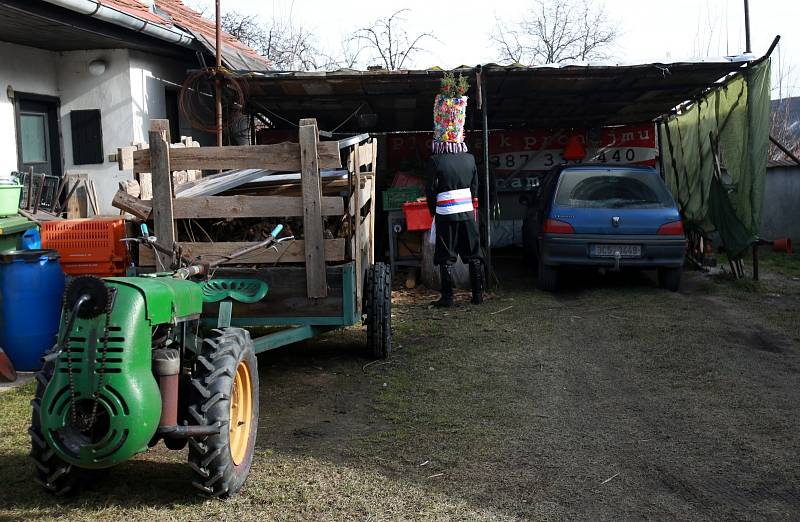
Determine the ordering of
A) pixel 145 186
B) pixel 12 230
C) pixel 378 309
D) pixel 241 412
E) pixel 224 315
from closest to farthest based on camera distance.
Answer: pixel 241 412 → pixel 224 315 → pixel 145 186 → pixel 378 309 → pixel 12 230

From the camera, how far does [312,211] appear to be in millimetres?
5645

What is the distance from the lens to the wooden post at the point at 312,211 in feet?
18.3

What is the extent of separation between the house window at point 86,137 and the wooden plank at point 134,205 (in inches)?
195

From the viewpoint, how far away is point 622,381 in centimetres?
606

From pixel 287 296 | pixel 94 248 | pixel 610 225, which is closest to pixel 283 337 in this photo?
pixel 287 296

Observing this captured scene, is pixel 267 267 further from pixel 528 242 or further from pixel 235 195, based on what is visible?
pixel 528 242

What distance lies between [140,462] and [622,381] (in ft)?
11.3

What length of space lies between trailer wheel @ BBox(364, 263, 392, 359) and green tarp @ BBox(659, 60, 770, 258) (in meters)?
5.40

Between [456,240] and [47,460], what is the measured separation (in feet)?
20.7

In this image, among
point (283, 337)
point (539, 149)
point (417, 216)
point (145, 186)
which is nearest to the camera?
point (283, 337)

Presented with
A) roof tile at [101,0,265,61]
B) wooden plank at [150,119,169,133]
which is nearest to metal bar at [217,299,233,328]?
wooden plank at [150,119,169,133]

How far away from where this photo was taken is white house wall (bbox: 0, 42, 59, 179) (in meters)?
9.09

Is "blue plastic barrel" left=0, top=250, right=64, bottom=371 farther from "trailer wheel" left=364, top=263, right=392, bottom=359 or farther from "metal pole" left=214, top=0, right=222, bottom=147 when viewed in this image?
"metal pole" left=214, top=0, right=222, bottom=147

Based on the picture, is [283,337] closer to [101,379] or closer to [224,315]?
[224,315]
